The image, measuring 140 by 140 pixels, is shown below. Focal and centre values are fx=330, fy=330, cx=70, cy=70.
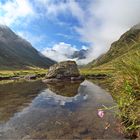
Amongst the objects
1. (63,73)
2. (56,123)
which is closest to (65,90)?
(56,123)

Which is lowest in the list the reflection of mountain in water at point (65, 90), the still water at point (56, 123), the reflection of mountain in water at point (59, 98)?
the still water at point (56, 123)

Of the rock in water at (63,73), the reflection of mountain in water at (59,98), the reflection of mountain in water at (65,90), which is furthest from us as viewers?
the rock in water at (63,73)

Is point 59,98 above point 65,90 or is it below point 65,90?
below

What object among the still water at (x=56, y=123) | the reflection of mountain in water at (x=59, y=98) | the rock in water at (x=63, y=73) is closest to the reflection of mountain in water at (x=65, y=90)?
the reflection of mountain in water at (x=59, y=98)

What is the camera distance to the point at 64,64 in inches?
2601

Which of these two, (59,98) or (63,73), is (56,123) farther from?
(63,73)

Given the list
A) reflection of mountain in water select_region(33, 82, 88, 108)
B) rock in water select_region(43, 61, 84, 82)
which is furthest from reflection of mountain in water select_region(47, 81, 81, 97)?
rock in water select_region(43, 61, 84, 82)

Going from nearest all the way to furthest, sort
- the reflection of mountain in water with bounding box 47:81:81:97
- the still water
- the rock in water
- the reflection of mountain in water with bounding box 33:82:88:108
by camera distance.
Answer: the still water
the reflection of mountain in water with bounding box 33:82:88:108
the reflection of mountain in water with bounding box 47:81:81:97
the rock in water

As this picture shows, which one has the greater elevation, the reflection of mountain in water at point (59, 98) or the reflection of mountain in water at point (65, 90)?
the reflection of mountain in water at point (65, 90)

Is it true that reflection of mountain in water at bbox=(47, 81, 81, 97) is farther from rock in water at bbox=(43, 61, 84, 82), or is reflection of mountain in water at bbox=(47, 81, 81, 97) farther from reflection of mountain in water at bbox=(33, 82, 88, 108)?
rock in water at bbox=(43, 61, 84, 82)

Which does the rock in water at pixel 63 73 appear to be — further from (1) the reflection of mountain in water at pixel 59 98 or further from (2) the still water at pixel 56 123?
(2) the still water at pixel 56 123

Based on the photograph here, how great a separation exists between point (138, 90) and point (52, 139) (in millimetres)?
3841

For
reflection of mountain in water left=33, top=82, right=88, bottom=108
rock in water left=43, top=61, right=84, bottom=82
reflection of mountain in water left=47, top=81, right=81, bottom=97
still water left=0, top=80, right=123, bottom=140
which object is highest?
rock in water left=43, top=61, right=84, bottom=82

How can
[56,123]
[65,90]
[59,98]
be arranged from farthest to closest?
[65,90] < [59,98] < [56,123]
